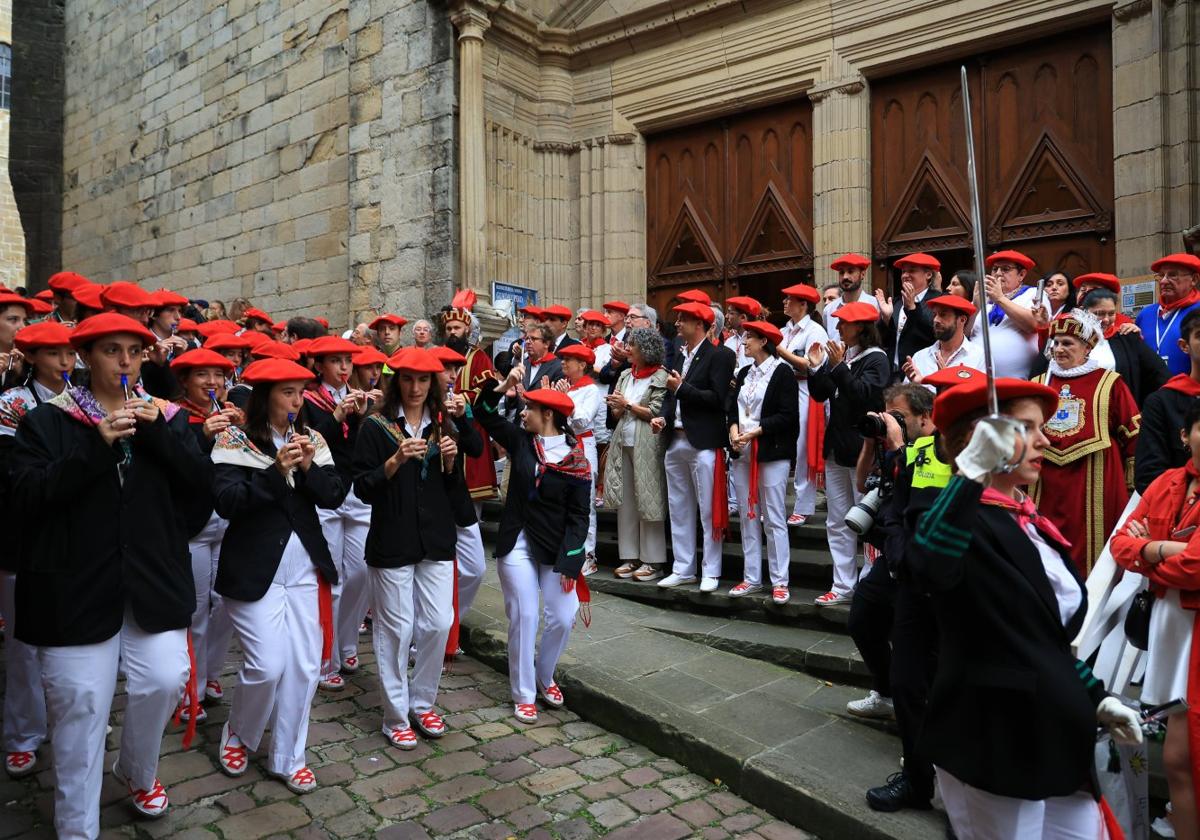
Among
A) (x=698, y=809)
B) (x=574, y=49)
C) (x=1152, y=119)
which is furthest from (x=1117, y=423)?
(x=574, y=49)

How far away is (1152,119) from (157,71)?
Answer: 53.5 ft

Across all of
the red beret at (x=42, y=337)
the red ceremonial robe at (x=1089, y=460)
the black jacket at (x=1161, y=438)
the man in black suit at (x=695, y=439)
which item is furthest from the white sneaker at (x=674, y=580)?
the red beret at (x=42, y=337)

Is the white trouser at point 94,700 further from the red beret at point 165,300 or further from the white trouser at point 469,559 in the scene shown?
the red beret at point 165,300

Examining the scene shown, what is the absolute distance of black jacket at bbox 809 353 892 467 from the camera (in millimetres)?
5879

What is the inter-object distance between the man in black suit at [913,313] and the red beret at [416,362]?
349 cm

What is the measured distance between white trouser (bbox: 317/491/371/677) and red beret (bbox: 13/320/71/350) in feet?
6.09

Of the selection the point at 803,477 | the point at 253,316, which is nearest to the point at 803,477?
the point at 803,477

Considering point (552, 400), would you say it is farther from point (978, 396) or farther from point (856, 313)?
point (978, 396)

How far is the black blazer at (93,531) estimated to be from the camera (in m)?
3.37

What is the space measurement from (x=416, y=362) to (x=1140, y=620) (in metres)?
3.68

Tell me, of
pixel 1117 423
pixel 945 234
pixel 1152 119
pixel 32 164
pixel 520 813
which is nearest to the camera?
pixel 520 813

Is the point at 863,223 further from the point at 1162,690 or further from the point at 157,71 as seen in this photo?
the point at 157,71

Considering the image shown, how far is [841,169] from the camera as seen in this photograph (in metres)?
9.70

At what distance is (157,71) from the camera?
1622cm
